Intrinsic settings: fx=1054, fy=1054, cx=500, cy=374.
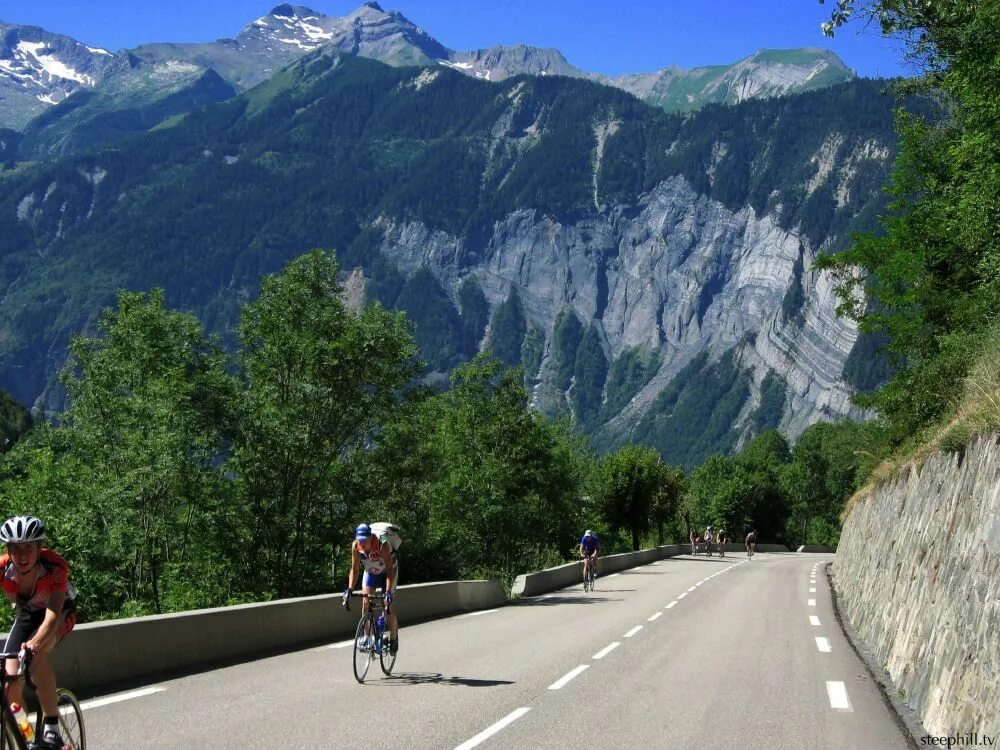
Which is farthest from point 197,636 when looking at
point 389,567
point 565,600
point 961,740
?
point 565,600

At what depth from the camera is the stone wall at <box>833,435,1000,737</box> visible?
7797 millimetres

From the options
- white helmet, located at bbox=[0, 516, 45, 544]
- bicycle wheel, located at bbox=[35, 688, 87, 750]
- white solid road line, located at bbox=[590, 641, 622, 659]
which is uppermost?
white helmet, located at bbox=[0, 516, 45, 544]

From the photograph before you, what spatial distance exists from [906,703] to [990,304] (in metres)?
11.7

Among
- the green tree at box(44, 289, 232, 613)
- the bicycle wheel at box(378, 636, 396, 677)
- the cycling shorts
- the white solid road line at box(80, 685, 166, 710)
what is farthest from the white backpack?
the green tree at box(44, 289, 232, 613)

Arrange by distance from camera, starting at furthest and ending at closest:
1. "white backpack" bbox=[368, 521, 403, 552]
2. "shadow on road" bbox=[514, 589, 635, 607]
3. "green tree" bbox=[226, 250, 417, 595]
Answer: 1. "green tree" bbox=[226, 250, 417, 595]
2. "shadow on road" bbox=[514, 589, 635, 607]
3. "white backpack" bbox=[368, 521, 403, 552]

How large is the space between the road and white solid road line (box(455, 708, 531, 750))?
15 mm

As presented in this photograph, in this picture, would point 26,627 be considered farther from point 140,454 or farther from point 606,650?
point 140,454

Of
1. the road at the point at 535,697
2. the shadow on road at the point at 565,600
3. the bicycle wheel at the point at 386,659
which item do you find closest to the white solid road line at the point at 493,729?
the road at the point at 535,697

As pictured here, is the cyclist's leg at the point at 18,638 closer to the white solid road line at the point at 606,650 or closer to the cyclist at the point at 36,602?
the cyclist at the point at 36,602

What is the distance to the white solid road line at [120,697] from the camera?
9211 millimetres

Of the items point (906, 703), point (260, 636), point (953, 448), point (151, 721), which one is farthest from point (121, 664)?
point (953, 448)

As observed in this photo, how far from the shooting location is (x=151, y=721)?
8.53m

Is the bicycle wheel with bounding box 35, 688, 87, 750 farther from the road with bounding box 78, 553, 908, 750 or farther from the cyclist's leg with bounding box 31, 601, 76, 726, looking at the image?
the road with bounding box 78, 553, 908, 750

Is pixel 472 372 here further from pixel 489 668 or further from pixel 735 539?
pixel 735 539
